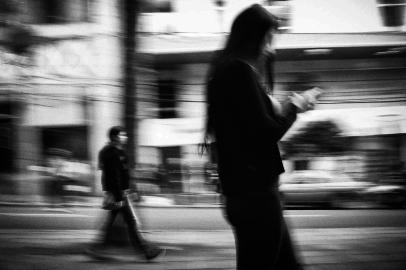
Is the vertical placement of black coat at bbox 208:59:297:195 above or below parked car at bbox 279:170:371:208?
above

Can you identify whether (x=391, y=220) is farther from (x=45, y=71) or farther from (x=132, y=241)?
(x=45, y=71)

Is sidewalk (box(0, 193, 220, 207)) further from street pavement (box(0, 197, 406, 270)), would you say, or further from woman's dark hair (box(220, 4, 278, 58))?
woman's dark hair (box(220, 4, 278, 58))

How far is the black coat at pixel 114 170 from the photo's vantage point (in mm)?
5367

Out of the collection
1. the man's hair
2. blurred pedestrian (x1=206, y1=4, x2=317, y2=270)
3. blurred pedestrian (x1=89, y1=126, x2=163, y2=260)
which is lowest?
blurred pedestrian (x1=89, y1=126, x2=163, y2=260)

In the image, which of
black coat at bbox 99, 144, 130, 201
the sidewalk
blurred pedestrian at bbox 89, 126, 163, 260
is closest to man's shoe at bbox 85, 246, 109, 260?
blurred pedestrian at bbox 89, 126, 163, 260

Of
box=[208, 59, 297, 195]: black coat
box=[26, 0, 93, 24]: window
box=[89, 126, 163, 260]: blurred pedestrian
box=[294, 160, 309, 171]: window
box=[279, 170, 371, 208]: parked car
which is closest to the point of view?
box=[208, 59, 297, 195]: black coat

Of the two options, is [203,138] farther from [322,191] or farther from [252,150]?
[322,191]

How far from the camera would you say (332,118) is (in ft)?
52.2

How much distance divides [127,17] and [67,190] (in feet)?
23.8

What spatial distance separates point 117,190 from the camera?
5367 mm

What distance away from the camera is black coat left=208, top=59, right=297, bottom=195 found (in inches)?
69.4

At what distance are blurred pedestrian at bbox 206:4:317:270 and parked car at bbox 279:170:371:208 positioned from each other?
31.6ft

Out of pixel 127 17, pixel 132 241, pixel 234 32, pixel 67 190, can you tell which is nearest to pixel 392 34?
pixel 67 190

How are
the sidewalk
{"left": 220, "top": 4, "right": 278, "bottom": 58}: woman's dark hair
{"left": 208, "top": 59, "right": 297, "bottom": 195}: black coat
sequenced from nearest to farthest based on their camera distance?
{"left": 208, "top": 59, "right": 297, "bottom": 195}: black coat → {"left": 220, "top": 4, "right": 278, "bottom": 58}: woman's dark hair → the sidewalk
